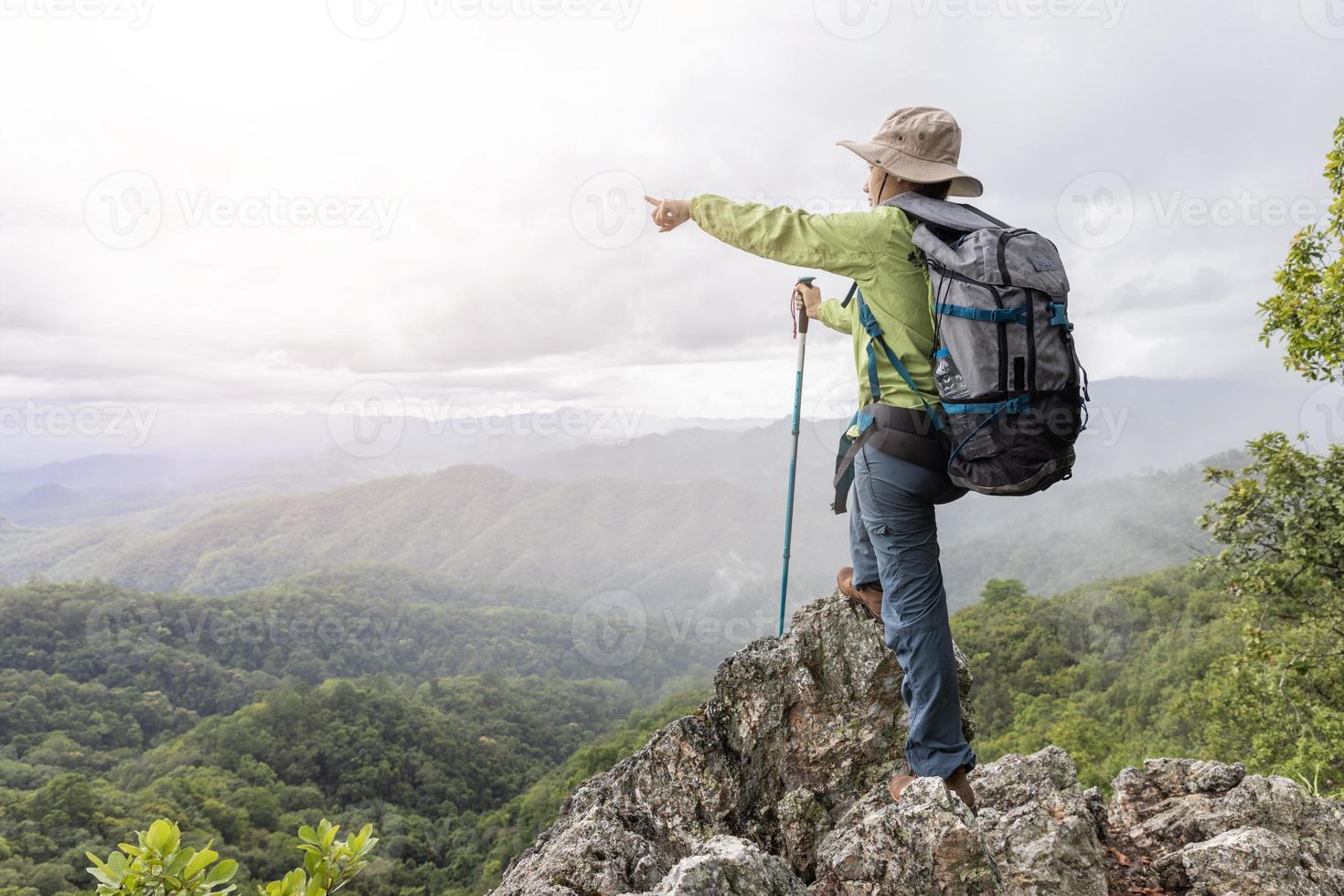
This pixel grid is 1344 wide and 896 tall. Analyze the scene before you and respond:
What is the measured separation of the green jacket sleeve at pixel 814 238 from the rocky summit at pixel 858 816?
8.09ft

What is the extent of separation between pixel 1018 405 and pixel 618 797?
358 centimetres

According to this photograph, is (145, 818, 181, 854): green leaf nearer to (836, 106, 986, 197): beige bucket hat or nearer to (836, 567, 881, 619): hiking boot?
(836, 567, 881, 619): hiking boot

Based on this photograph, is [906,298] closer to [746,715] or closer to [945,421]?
[945,421]

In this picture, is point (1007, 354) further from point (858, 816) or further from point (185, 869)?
point (185, 869)

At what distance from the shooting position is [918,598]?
3.76 m

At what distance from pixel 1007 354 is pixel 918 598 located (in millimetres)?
1351

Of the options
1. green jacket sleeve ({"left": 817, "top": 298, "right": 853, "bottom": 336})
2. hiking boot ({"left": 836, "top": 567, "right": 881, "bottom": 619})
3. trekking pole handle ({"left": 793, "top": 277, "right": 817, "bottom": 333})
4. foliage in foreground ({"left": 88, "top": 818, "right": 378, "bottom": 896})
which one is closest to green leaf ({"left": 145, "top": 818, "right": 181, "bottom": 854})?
foliage in foreground ({"left": 88, "top": 818, "right": 378, "bottom": 896})

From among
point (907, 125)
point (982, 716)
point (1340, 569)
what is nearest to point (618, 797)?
point (907, 125)

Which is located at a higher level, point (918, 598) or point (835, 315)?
point (835, 315)

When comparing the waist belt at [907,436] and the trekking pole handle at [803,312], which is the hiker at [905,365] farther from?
the trekking pole handle at [803,312]

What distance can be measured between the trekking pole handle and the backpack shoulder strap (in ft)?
4.04

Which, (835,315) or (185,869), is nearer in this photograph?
(185,869)

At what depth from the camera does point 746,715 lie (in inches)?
195

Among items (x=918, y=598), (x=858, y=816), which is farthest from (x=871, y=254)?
(x=858, y=816)
